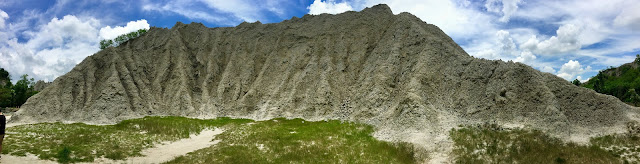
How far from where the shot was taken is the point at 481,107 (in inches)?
1292

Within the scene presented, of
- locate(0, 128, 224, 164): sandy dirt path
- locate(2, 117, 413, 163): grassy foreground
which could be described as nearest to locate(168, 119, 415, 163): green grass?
locate(2, 117, 413, 163): grassy foreground

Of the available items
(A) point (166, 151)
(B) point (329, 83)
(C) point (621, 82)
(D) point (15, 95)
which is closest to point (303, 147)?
(A) point (166, 151)

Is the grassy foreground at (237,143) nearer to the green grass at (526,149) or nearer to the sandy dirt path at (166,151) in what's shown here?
the sandy dirt path at (166,151)

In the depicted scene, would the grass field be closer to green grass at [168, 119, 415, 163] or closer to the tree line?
green grass at [168, 119, 415, 163]

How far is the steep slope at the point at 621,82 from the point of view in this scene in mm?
75319

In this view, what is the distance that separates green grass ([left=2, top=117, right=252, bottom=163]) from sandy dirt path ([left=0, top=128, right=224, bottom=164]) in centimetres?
67

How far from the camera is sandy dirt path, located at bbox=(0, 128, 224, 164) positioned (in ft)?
70.0

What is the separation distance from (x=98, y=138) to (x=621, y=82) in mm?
118696

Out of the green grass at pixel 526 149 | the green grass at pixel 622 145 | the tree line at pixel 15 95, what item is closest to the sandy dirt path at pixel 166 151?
the green grass at pixel 526 149

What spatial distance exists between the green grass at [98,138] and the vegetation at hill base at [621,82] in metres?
83.1

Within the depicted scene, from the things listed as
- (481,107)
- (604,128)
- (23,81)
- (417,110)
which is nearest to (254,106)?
(417,110)

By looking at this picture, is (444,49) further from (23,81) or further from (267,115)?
(23,81)

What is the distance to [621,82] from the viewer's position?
89.2 meters

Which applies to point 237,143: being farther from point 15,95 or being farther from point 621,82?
point 621,82
